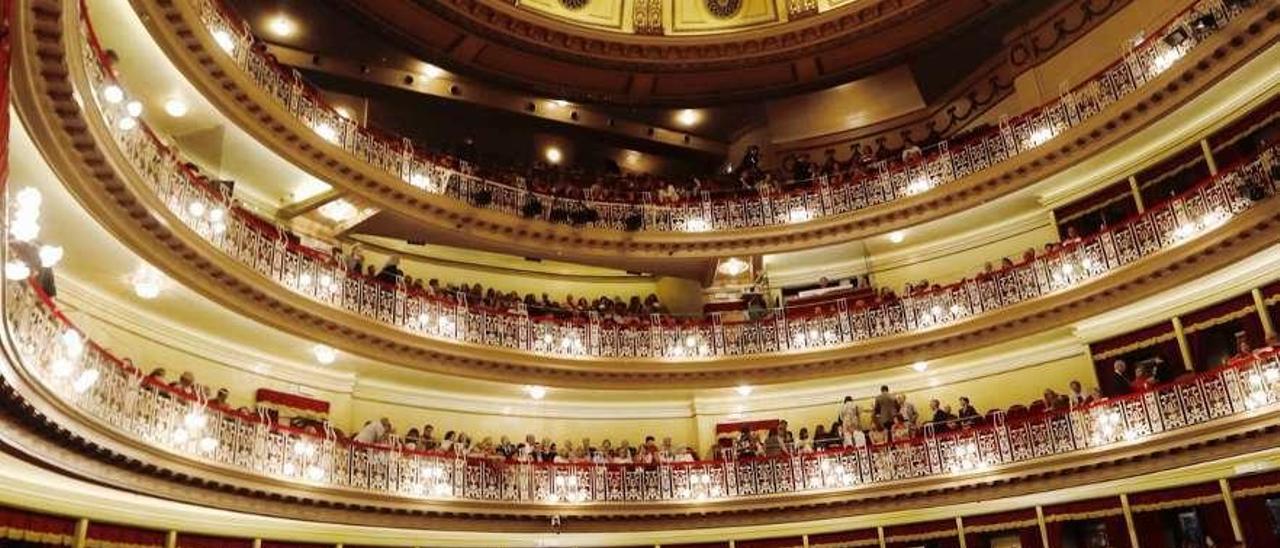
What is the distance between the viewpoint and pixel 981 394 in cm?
1836

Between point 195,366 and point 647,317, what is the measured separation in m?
8.53

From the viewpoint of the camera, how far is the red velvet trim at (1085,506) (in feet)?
50.0

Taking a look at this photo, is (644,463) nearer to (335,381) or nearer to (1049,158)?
(335,381)

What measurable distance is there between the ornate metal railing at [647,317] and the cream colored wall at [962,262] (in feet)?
5.46

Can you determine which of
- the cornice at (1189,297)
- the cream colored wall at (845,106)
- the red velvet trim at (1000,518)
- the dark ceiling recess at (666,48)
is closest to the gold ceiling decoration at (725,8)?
the dark ceiling recess at (666,48)

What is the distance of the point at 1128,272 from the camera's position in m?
15.0

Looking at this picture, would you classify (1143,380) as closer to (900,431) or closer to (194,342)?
(900,431)

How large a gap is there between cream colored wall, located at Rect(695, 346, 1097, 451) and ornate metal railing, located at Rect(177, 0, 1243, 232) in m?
3.92

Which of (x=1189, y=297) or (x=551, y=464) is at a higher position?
(x=1189, y=297)

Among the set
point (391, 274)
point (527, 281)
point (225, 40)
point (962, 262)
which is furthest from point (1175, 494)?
point (225, 40)

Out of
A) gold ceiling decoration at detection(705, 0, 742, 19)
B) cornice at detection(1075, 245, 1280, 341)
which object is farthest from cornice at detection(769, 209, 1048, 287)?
gold ceiling decoration at detection(705, 0, 742, 19)

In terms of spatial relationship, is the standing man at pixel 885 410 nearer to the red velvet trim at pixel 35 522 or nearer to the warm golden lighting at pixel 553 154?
the warm golden lighting at pixel 553 154

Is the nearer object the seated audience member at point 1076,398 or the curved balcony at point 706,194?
the curved balcony at point 706,194

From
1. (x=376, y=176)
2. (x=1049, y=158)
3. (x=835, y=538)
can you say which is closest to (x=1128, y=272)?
(x=1049, y=158)
